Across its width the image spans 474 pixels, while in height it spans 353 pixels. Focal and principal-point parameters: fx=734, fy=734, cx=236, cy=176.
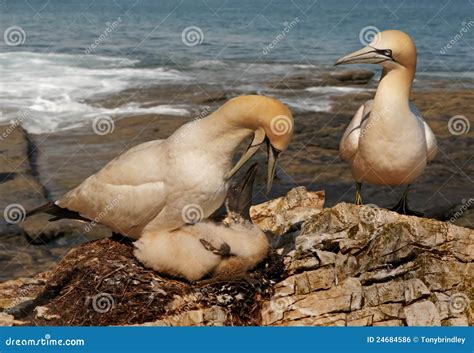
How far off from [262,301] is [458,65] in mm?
30772

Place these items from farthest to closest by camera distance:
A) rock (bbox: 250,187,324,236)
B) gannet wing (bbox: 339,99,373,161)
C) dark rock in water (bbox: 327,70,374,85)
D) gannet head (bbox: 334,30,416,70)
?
dark rock in water (bbox: 327,70,374,85) < gannet wing (bbox: 339,99,373,161) < rock (bbox: 250,187,324,236) < gannet head (bbox: 334,30,416,70)

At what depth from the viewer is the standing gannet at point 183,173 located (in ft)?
23.8

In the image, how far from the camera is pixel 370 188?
15.6 m

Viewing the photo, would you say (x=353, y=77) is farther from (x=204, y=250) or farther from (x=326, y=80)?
(x=204, y=250)

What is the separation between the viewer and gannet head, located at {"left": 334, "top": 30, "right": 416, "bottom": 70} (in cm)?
861

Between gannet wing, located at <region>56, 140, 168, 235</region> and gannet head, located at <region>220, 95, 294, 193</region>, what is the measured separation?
3.17ft

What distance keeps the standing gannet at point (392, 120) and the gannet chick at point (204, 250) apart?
6.05ft

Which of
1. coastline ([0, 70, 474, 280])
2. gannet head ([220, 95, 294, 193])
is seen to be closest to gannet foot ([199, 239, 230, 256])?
gannet head ([220, 95, 294, 193])

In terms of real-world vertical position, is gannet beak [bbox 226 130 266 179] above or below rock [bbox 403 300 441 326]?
above

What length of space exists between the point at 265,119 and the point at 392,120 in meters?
2.21

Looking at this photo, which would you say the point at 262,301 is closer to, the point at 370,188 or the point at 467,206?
the point at 467,206

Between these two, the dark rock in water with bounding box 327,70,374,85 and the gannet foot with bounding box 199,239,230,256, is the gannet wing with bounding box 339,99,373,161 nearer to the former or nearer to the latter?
the gannet foot with bounding box 199,239,230,256

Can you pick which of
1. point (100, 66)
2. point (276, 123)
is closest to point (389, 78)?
point (276, 123)

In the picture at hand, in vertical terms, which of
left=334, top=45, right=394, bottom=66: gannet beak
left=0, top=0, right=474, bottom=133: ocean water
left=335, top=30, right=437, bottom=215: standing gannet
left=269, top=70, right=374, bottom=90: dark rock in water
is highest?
left=0, top=0, right=474, bottom=133: ocean water
